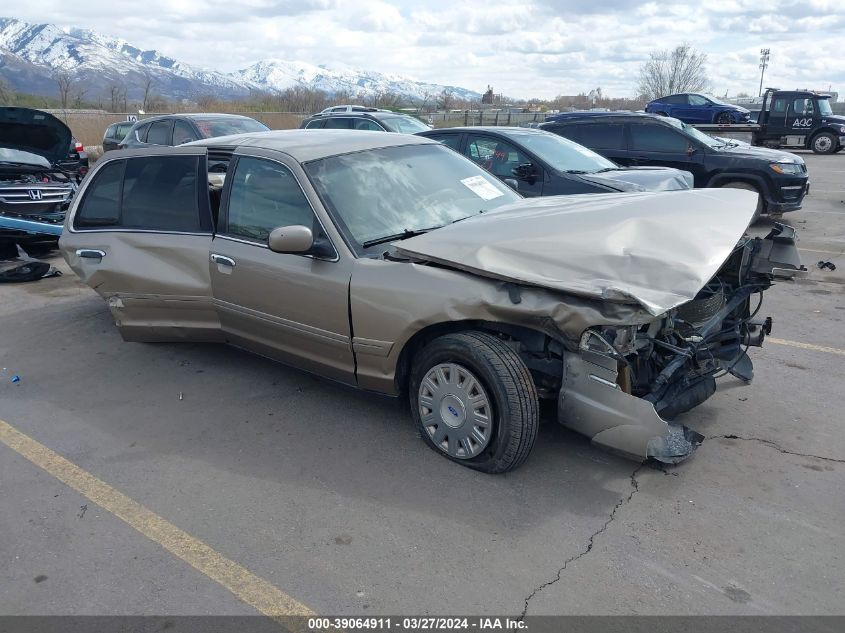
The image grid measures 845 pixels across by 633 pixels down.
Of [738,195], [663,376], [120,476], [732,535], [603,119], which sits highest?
[603,119]

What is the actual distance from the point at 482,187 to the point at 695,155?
23.0 ft

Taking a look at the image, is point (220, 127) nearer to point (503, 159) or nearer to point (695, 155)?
point (503, 159)

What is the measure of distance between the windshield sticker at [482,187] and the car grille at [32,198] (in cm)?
644

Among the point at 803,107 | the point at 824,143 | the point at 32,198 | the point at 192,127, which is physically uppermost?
the point at 803,107

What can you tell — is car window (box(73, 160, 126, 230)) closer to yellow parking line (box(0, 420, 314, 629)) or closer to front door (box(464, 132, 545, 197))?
yellow parking line (box(0, 420, 314, 629))

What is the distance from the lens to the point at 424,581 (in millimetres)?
2812

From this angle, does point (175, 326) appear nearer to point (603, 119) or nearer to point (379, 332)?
point (379, 332)

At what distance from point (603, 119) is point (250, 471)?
9353mm

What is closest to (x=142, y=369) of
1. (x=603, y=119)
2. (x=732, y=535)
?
(x=732, y=535)

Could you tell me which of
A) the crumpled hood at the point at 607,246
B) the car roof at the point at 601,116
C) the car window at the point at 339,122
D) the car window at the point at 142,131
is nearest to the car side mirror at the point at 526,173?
the crumpled hood at the point at 607,246

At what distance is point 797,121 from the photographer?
72.8 feet

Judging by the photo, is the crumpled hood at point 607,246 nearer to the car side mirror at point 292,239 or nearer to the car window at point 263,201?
the car side mirror at point 292,239

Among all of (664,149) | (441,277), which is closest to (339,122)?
(664,149)

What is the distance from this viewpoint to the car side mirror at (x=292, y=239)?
3824 millimetres
